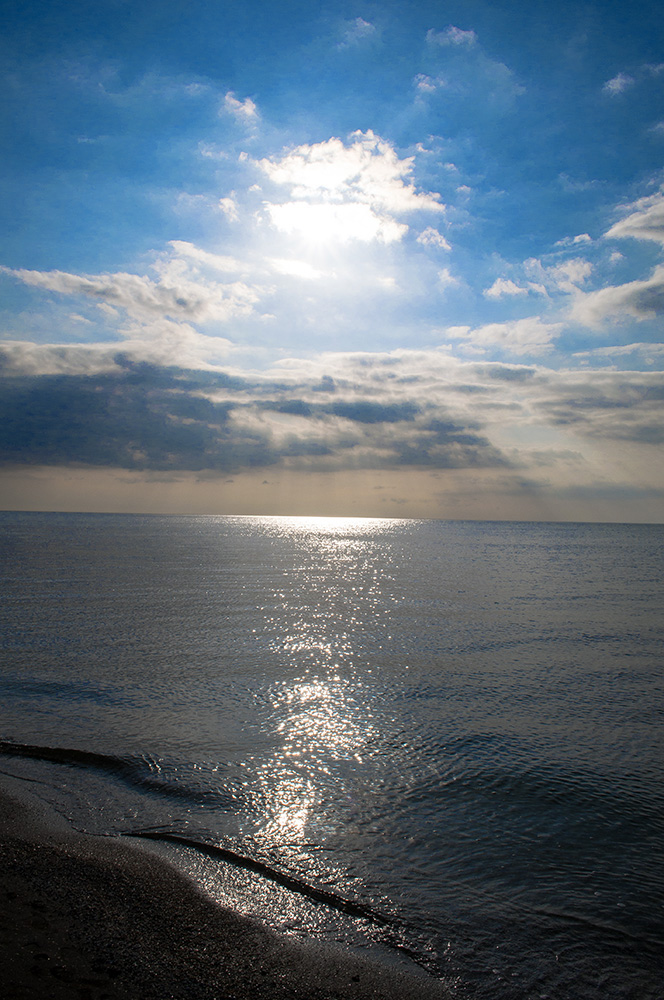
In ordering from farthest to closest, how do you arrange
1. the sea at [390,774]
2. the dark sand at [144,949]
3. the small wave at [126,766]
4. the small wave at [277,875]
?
1. the small wave at [126,766]
2. the small wave at [277,875]
3. the sea at [390,774]
4. the dark sand at [144,949]

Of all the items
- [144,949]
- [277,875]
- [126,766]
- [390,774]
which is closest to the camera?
[144,949]

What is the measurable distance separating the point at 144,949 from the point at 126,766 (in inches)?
245

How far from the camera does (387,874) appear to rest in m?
8.48

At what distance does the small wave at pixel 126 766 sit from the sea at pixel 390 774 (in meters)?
0.05

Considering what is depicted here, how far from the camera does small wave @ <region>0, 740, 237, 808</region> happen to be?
10703 millimetres

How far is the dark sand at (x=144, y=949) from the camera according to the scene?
5.64 metres

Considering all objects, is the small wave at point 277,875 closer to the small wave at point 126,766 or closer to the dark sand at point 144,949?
the dark sand at point 144,949

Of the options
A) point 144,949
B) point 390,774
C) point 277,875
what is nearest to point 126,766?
point 277,875

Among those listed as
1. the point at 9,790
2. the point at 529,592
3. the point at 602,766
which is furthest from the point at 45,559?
the point at 602,766

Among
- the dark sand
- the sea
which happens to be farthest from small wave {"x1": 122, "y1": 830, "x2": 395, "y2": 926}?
the dark sand

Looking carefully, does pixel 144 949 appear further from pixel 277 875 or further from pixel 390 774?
pixel 390 774

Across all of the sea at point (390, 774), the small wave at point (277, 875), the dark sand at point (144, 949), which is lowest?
the sea at point (390, 774)

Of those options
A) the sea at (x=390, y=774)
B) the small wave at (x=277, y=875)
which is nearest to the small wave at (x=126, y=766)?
the sea at (x=390, y=774)

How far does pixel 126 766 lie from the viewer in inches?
469
